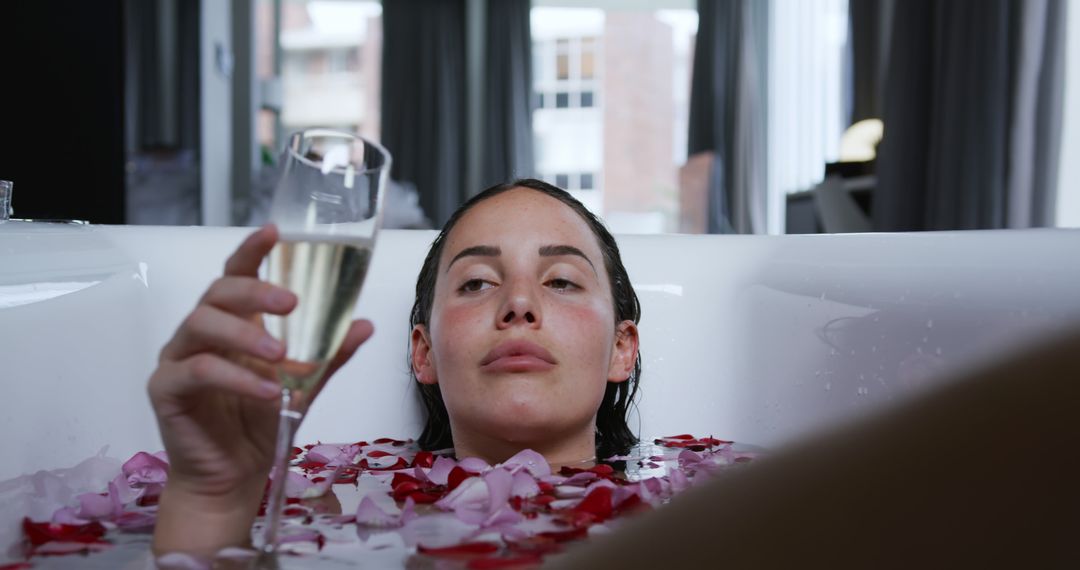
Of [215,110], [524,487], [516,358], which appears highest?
[215,110]

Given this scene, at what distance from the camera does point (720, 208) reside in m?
5.80

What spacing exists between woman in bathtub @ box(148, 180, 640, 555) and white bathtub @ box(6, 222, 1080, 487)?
109 millimetres

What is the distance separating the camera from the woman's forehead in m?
1.17

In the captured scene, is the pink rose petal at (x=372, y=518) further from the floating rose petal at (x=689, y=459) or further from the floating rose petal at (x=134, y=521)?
the floating rose petal at (x=689, y=459)

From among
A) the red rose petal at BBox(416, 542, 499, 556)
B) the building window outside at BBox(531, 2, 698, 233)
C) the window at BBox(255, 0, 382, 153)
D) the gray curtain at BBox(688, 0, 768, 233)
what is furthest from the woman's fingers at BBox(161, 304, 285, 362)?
the window at BBox(255, 0, 382, 153)

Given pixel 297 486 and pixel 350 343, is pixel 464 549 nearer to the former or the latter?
pixel 350 343

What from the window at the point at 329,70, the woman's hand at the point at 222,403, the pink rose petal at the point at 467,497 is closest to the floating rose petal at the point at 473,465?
the pink rose petal at the point at 467,497

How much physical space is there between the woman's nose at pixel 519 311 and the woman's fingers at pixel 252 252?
474mm

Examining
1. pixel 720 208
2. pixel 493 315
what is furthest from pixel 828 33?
pixel 493 315

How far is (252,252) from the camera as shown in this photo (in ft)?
1.96

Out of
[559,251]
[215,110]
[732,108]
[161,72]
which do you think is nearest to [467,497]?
[559,251]

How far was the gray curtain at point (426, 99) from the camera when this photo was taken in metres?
6.44

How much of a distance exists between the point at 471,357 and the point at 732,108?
16.9 feet

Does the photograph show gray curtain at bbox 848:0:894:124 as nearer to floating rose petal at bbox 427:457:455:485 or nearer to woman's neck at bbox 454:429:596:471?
woman's neck at bbox 454:429:596:471
